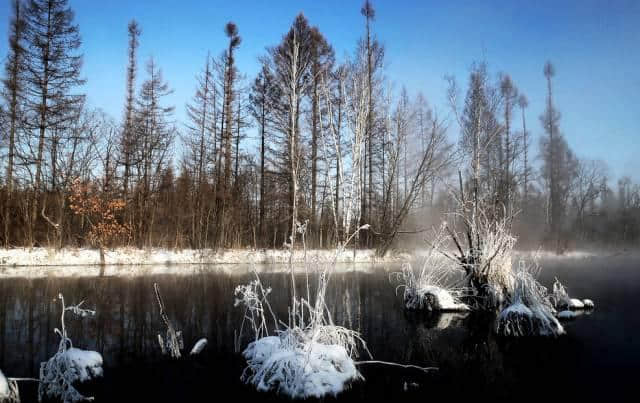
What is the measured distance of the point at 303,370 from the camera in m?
3.67

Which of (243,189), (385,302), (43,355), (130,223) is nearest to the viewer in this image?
(43,355)

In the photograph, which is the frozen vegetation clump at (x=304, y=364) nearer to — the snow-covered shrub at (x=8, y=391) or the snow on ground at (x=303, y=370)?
the snow on ground at (x=303, y=370)

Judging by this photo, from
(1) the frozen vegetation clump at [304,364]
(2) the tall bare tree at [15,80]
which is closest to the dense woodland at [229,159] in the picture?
(2) the tall bare tree at [15,80]

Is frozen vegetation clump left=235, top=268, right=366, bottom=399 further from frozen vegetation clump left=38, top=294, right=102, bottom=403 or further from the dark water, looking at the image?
frozen vegetation clump left=38, top=294, right=102, bottom=403

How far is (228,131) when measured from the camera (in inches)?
858

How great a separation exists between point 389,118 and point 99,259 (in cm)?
1495

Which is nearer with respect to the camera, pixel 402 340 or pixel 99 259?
pixel 402 340

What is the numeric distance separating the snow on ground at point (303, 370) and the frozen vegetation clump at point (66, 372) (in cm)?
150

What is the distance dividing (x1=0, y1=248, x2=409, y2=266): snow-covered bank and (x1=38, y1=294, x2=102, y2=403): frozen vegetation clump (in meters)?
9.31

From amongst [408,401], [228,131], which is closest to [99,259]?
[228,131]

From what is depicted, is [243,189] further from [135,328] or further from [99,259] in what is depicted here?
[135,328]

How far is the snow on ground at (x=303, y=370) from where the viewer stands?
11.7 ft

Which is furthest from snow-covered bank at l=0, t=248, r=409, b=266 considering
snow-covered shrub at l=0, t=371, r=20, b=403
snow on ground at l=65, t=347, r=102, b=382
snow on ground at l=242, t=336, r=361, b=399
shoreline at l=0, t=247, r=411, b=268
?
snow-covered shrub at l=0, t=371, r=20, b=403

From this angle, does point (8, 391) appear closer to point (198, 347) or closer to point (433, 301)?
point (198, 347)
